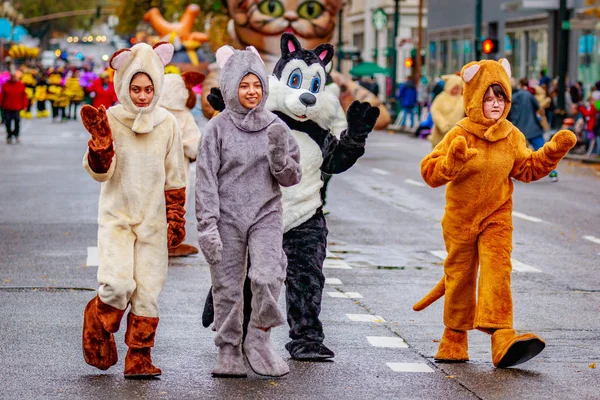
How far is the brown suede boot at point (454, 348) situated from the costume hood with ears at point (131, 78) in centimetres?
195

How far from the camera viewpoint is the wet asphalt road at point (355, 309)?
23.7 ft

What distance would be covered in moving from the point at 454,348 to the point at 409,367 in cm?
30

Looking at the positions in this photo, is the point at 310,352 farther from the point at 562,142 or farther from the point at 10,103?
the point at 10,103

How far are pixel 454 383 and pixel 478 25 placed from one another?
34007 millimetres

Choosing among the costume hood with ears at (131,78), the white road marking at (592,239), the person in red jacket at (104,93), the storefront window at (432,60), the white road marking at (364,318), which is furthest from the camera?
the storefront window at (432,60)

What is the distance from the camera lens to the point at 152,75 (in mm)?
7508

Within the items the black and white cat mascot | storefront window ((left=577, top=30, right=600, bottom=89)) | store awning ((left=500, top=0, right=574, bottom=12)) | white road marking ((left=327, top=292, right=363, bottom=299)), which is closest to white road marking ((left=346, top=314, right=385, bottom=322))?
white road marking ((left=327, top=292, right=363, bottom=299))

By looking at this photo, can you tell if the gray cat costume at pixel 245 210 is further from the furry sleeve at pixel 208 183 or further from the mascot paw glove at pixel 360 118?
the mascot paw glove at pixel 360 118

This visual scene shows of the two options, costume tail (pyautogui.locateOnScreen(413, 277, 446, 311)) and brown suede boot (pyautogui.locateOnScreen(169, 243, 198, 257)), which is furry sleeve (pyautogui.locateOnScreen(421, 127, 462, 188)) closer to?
costume tail (pyautogui.locateOnScreen(413, 277, 446, 311))

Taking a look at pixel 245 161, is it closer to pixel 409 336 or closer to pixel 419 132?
pixel 409 336

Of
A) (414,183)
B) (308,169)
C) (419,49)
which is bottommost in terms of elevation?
(414,183)

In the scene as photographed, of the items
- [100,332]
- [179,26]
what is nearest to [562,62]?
[179,26]

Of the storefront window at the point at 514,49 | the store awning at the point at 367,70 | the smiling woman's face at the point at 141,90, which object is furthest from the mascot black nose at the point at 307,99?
the store awning at the point at 367,70

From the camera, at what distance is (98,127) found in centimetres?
718
